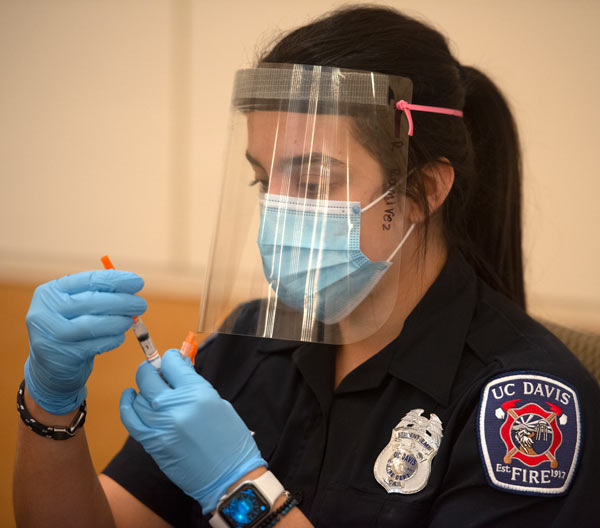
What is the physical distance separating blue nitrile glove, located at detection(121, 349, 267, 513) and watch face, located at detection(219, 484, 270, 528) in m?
0.03

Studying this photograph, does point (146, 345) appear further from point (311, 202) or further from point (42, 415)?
point (311, 202)

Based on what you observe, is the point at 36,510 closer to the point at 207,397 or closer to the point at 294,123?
the point at 207,397

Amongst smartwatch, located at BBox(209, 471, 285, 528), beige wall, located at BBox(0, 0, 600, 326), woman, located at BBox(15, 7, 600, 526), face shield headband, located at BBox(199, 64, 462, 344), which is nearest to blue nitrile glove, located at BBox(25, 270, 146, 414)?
woman, located at BBox(15, 7, 600, 526)

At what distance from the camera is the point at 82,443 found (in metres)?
1.08

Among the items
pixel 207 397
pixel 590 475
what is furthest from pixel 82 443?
pixel 590 475

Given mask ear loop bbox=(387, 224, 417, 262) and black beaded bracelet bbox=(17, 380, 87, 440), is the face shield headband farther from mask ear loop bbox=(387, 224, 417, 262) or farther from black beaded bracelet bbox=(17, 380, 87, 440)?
black beaded bracelet bbox=(17, 380, 87, 440)

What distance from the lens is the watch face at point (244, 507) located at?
88 centimetres

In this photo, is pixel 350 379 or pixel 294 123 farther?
pixel 350 379

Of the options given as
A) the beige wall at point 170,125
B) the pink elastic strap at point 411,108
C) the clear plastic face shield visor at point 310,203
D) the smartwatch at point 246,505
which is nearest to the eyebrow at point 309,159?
the clear plastic face shield visor at point 310,203

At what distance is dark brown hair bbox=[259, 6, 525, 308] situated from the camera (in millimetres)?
1077

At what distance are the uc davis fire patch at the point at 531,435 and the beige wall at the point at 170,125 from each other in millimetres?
1423

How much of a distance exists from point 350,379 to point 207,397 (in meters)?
0.30

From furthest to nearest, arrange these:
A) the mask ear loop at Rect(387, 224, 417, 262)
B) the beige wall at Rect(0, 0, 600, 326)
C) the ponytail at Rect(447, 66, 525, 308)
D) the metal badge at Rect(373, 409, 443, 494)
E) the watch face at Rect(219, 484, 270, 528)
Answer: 1. the beige wall at Rect(0, 0, 600, 326)
2. the ponytail at Rect(447, 66, 525, 308)
3. the mask ear loop at Rect(387, 224, 417, 262)
4. the metal badge at Rect(373, 409, 443, 494)
5. the watch face at Rect(219, 484, 270, 528)

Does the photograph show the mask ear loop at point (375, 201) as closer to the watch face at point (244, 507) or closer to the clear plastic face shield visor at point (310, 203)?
the clear plastic face shield visor at point (310, 203)
